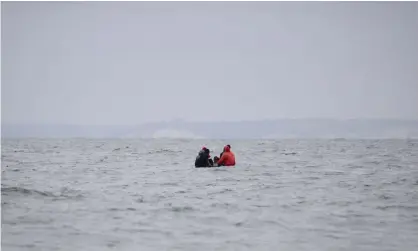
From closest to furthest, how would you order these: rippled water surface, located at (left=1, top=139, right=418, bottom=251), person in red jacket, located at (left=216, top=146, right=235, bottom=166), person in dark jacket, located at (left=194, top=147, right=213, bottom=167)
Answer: rippled water surface, located at (left=1, top=139, right=418, bottom=251) → person in dark jacket, located at (left=194, top=147, right=213, bottom=167) → person in red jacket, located at (left=216, top=146, right=235, bottom=166)

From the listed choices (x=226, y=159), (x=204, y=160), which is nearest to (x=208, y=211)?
(x=204, y=160)

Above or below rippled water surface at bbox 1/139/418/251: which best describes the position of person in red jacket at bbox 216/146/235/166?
above

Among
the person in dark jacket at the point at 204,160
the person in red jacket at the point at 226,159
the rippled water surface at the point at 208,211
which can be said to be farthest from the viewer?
the person in red jacket at the point at 226,159

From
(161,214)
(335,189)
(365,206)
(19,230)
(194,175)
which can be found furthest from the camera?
(194,175)

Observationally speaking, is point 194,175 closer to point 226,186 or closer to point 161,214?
point 226,186

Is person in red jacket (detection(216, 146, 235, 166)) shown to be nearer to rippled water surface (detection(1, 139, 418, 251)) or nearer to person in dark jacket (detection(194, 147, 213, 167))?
person in dark jacket (detection(194, 147, 213, 167))

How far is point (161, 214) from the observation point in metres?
16.6

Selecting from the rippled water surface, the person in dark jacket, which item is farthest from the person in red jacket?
the rippled water surface

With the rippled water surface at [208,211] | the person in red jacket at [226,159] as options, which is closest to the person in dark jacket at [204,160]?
the person in red jacket at [226,159]

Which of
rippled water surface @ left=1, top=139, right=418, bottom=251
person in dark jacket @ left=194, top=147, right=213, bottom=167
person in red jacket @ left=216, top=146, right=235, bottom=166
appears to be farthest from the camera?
person in red jacket @ left=216, top=146, right=235, bottom=166

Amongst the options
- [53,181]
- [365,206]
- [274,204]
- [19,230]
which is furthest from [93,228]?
[53,181]

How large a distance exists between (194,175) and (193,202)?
28.8 ft

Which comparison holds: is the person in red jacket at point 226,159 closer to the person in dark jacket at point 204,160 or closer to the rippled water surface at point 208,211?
the person in dark jacket at point 204,160

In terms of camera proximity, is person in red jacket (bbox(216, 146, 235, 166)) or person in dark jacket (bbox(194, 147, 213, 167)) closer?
person in dark jacket (bbox(194, 147, 213, 167))
